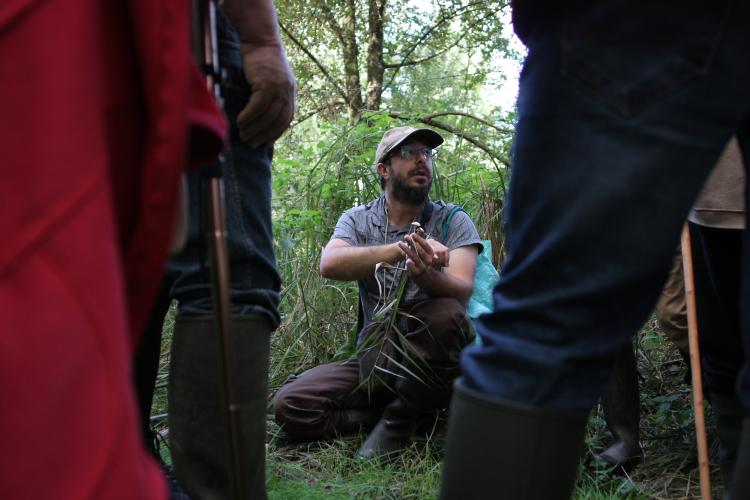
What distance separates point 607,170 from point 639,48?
0.15 m

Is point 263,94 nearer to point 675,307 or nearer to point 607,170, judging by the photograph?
point 607,170

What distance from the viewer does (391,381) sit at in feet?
11.0

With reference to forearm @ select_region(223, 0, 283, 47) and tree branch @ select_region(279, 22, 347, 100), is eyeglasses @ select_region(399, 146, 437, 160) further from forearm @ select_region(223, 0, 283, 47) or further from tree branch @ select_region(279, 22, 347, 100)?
tree branch @ select_region(279, 22, 347, 100)

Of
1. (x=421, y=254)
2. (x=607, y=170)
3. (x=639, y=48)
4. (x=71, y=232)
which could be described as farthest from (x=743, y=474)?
(x=421, y=254)

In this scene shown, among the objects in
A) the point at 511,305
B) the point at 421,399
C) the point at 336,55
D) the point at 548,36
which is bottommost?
the point at 421,399

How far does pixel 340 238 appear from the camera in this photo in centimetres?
376

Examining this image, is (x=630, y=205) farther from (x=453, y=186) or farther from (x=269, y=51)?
(x=453, y=186)

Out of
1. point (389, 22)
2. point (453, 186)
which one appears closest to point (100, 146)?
point (453, 186)

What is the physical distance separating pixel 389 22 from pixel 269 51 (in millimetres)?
8742

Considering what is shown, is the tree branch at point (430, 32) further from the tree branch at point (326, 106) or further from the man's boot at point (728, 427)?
the man's boot at point (728, 427)

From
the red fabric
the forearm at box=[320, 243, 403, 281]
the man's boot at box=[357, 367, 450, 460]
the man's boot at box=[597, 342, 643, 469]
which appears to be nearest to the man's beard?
the forearm at box=[320, 243, 403, 281]

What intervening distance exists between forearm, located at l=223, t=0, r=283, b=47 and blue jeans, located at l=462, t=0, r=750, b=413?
0.57m

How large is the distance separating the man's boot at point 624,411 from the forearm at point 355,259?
1.12 meters

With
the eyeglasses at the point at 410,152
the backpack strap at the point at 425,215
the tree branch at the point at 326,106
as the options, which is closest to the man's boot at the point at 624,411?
the backpack strap at the point at 425,215
